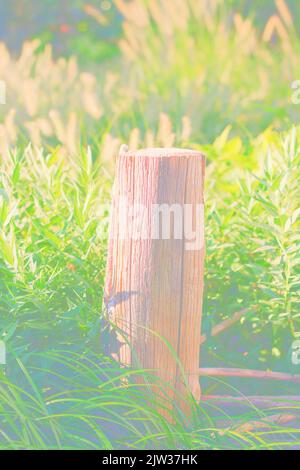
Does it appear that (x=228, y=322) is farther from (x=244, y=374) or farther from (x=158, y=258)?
(x=158, y=258)

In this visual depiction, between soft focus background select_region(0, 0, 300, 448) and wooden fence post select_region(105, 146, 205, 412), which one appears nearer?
wooden fence post select_region(105, 146, 205, 412)

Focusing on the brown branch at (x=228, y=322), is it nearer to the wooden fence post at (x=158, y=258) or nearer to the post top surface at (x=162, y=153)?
the wooden fence post at (x=158, y=258)

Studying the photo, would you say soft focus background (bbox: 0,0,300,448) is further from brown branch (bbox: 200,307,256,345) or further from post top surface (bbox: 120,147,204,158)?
post top surface (bbox: 120,147,204,158)

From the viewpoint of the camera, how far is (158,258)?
2803 millimetres

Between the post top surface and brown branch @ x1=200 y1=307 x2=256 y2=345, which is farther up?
the post top surface

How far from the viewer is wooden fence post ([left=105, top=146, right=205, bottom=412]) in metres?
2.77

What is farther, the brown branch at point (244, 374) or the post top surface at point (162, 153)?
the brown branch at point (244, 374)

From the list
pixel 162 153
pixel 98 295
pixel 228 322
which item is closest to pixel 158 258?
pixel 162 153

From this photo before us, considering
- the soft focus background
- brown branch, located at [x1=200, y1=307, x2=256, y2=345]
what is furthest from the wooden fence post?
brown branch, located at [x1=200, y1=307, x2=256, y2=345]

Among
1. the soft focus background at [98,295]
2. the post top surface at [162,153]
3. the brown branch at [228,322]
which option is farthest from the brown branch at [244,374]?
the post top surface at [162,153]

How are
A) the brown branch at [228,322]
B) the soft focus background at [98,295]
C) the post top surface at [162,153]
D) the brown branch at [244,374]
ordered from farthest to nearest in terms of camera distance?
the brown branch at [228,322]
the brown branch at [244,374]
the soft focus background at [98,295]
the post top surface at [162,153]

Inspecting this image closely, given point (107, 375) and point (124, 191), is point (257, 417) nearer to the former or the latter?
point (107, 375)

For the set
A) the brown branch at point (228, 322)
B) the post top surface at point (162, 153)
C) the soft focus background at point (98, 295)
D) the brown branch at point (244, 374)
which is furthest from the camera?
the brown branch at point (228, 322)

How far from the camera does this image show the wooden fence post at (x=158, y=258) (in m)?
2.77
